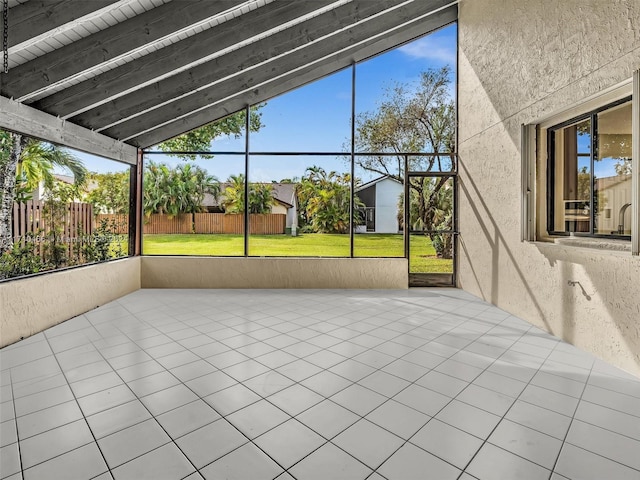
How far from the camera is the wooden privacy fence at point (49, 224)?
3963 millimetres

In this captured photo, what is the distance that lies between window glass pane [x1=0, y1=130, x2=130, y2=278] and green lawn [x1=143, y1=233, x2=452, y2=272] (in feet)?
2.83

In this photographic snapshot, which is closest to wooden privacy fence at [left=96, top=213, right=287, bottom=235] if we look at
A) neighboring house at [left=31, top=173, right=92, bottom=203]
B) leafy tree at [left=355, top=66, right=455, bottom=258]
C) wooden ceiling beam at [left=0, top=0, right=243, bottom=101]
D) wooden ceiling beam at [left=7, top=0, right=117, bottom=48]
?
neighboring house at [left=31, top=173, right=92, bottom=203]

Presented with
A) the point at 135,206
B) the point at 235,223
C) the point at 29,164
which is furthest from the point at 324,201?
the point at 29,164

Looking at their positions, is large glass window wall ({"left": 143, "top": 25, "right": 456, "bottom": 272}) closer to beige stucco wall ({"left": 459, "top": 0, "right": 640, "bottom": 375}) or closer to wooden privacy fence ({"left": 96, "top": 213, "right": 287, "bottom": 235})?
wooden privacy fence ({"left": 96, "top": 213, "right": 287, "bottom": 235})

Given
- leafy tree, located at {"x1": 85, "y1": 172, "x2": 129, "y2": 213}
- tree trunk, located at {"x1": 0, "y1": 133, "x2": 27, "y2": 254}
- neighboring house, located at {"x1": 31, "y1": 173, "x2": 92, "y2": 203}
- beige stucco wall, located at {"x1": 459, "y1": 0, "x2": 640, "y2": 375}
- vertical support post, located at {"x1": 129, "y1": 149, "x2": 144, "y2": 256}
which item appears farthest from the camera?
vertical support post, located at {"x1": 129, "y1": 149, "x2": 144, "y2": 256}

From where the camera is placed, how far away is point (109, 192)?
5.72 metres

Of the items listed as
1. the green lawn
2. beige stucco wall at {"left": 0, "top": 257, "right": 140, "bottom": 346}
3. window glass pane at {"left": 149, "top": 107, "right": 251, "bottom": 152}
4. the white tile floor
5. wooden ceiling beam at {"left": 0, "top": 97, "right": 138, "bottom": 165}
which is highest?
window glass pane at {"left": 149, "top": 107, "right": 251, "bottom": 152}

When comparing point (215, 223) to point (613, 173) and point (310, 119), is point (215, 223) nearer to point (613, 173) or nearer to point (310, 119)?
point (310, 119)

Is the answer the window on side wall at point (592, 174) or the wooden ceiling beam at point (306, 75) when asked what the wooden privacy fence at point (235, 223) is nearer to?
the wooden ceiling beam at point (306, 75)

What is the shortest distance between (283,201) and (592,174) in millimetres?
4957

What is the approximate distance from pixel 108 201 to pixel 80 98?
7.46 ft

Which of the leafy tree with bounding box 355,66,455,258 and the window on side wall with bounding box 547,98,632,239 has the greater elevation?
the leafy tree with bounding box 355,66,455,258

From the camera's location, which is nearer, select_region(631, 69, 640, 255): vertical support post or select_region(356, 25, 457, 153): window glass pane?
select_region(631, 69, 640, 255): vertical support post

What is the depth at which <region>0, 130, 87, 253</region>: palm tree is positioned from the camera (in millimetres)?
4632
